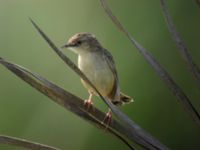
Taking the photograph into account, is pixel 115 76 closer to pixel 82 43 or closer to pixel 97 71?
pixel 97 71

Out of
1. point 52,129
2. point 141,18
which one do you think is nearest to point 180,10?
point 141,18

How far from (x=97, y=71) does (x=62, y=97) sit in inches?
93.0

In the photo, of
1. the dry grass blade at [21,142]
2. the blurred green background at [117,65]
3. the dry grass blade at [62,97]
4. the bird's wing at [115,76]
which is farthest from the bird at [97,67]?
the dry grass blade at [21,142]

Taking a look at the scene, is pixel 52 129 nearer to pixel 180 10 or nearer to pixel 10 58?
pixel 10 58

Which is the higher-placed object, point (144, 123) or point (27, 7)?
point (27, 7)

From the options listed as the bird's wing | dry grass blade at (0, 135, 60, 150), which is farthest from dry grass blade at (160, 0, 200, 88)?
the bird's wing

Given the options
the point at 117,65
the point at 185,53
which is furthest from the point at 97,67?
the point at 185,53

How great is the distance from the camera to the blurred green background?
21.4ft

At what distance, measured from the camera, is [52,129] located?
22.9 ft

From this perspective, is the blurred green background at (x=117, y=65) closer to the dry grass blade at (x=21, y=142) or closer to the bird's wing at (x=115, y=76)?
the bird's wing at (x=115, y=76)

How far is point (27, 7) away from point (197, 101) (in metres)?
2.25

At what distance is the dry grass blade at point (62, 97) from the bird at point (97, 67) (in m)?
2.18

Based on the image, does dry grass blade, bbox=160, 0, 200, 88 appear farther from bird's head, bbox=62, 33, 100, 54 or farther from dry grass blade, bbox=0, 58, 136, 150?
bird's head, bbox=62, 33, 100, 54

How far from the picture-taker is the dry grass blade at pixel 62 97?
3.01 meters
